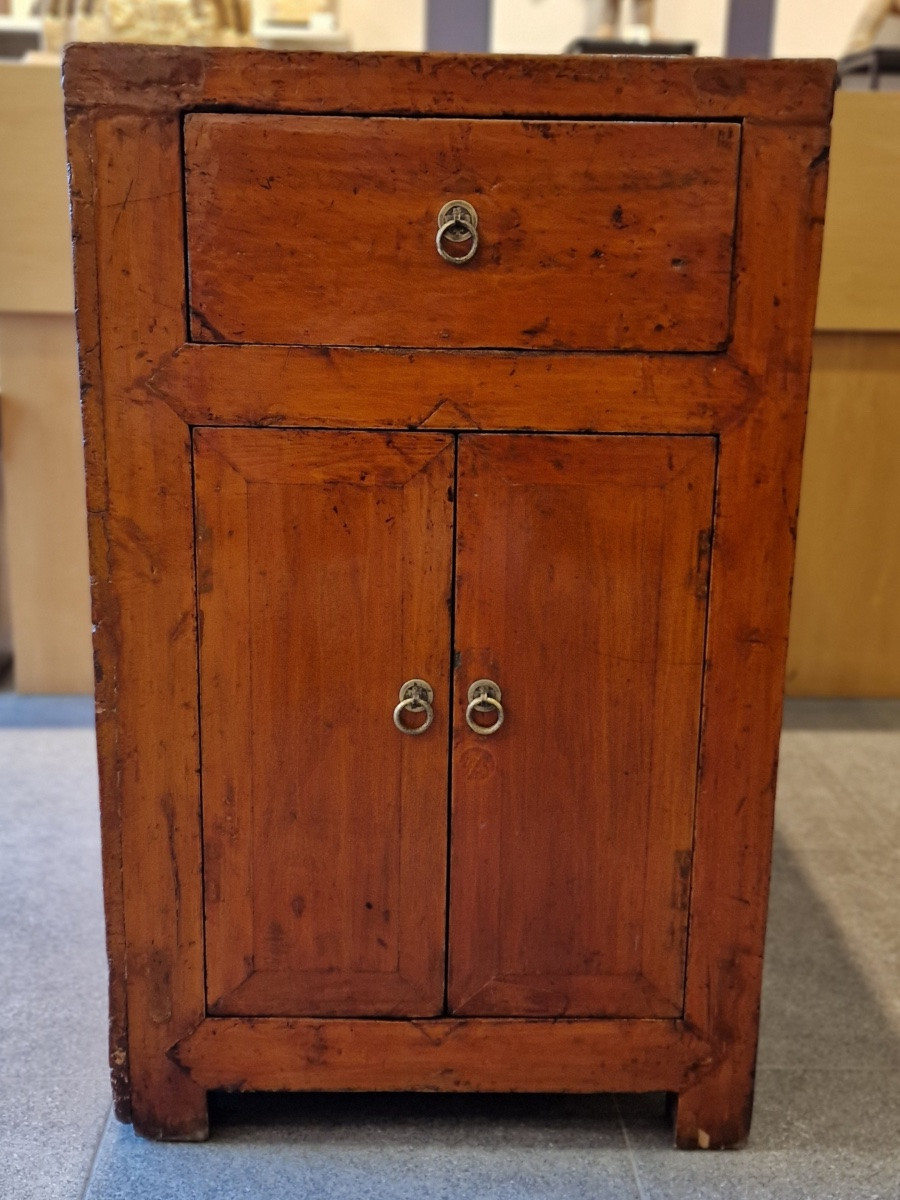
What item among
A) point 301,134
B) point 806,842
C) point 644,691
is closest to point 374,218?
point 301,134

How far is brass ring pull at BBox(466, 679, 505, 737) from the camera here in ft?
3.54

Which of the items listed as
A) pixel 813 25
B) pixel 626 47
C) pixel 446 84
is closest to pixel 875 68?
pixel 626 47

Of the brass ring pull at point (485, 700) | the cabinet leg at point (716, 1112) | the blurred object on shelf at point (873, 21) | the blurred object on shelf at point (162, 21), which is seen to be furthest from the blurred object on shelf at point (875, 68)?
the cabinet leg at point (716, 1112)

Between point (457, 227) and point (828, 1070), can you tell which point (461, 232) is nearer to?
point (457, 227)

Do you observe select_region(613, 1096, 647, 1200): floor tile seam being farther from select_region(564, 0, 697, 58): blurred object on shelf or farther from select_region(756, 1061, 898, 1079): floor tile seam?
select_region(564, 0, 697, 58): blurred object on shelf

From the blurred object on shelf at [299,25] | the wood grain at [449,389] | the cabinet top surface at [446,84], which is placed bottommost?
the wood grain at [449,389]

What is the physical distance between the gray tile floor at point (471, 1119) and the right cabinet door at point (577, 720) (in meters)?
0.16

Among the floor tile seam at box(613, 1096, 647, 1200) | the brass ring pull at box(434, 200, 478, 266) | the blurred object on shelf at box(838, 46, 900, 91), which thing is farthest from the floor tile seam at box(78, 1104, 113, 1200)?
the blurred object on shelf at box(838, 46, 900, 91)

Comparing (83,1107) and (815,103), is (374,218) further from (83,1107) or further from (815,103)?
(83,1107)

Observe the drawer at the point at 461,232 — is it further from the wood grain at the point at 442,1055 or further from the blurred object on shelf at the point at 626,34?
the blurred object on shelf at the point at 626,34

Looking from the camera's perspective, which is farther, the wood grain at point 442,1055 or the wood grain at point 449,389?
the wood grain at point 442,1055

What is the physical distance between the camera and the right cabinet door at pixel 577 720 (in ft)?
3.42

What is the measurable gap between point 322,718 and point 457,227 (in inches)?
17.7

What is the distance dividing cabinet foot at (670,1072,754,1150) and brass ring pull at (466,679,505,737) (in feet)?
1.36
